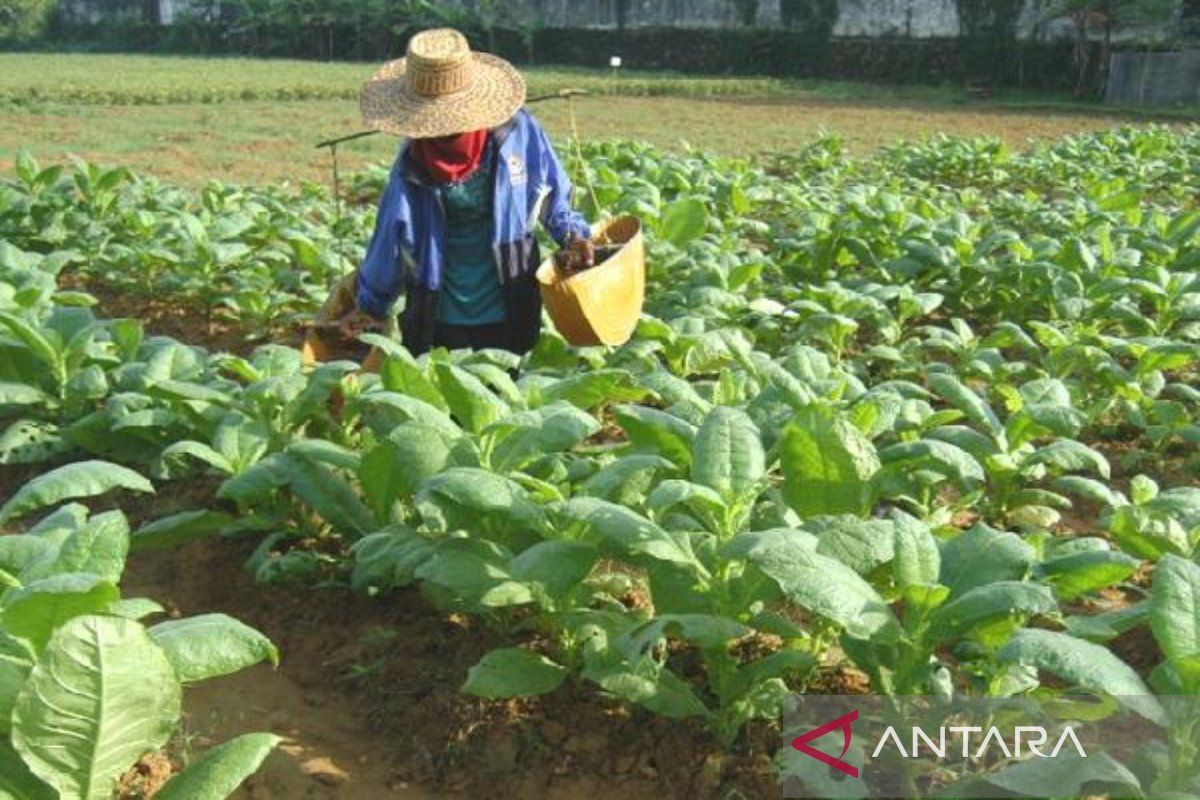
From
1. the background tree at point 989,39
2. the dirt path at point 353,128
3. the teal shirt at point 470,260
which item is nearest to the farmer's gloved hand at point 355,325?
the teal shirt at point 470,260

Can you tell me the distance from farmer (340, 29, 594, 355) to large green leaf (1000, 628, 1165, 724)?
260 centimetres

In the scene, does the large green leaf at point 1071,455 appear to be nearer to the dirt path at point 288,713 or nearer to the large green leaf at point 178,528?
the dirt path at point 288,713

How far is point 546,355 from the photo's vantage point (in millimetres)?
4762

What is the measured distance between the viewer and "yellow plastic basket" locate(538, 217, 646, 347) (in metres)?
4.05

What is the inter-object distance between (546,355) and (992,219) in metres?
4.88

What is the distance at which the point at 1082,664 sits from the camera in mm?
1911

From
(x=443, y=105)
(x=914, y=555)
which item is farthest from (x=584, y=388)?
(x=914, y=555)

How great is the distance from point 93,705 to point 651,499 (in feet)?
3.40

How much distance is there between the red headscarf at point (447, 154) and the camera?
13.8 ft

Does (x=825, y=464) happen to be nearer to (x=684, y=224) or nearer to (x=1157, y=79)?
(x=684, y=224)

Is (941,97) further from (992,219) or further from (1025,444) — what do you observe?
(1025,444)

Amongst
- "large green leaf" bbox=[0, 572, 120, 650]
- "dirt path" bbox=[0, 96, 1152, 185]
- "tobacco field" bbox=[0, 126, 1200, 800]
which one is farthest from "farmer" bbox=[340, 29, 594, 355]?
"dirt path" bbox=[0, 96, 1152, 185]

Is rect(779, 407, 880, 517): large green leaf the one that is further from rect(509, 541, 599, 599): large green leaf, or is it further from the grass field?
the grass field

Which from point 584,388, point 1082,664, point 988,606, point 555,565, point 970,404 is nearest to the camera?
point 1082,664
